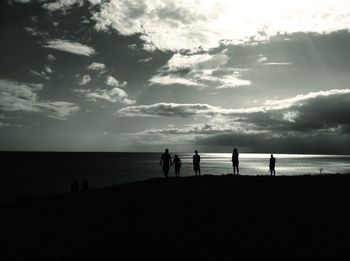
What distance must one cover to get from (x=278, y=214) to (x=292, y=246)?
3525mm

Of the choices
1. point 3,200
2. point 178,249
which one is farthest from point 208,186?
point 3,200

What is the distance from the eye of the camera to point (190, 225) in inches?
559

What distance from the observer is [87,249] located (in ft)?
41.3

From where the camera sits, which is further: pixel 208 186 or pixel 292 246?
pixel 208 186

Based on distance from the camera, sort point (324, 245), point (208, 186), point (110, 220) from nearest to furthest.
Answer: point (324, 245) < point (110, 220) < point (208, 186)

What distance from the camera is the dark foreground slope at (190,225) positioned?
38.2ft

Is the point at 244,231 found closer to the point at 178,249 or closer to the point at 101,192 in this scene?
the point at 178,249

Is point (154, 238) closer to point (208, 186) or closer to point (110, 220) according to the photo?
point (110, 220)

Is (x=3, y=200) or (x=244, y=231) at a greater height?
(x=244, y=231)

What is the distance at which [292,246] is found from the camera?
1160cm

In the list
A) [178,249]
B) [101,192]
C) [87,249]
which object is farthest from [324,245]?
[101,192]

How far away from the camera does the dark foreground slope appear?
38.2 ft

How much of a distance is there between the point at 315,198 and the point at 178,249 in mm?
9797

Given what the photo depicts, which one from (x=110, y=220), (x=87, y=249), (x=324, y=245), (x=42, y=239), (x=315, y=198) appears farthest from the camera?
(x=315, y=198)
